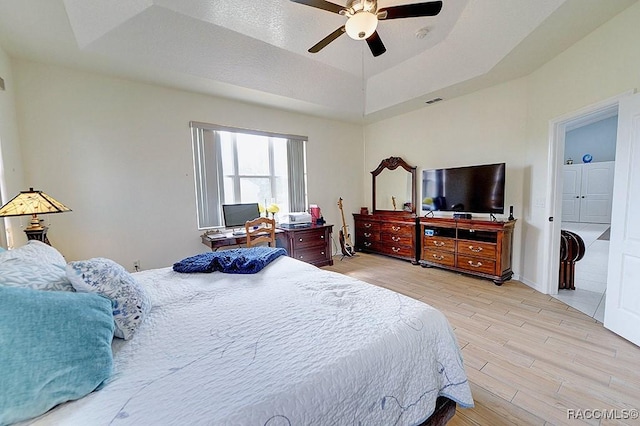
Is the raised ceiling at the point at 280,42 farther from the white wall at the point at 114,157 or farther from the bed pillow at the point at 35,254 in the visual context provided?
the bed pillow at the point at 35,254

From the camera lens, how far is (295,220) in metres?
4.12

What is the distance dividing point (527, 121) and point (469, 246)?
1801 mm

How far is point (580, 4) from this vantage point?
2.04 m

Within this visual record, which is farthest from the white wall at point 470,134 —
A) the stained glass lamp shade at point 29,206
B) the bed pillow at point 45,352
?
the stained glass lamp shade at point 29,206

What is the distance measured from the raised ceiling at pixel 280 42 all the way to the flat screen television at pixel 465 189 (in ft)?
3.87

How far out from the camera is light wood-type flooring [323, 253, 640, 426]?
147 centimetres

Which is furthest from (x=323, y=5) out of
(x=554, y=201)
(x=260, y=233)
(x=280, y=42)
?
(x=554, y=201)

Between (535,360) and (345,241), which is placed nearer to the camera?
(535,360)

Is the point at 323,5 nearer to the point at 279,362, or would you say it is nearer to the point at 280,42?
the point at 280,42

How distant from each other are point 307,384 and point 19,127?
3.73m

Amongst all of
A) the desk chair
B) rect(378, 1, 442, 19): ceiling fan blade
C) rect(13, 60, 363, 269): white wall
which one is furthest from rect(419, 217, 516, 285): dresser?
rect(13, 60, 363, 269): white wall

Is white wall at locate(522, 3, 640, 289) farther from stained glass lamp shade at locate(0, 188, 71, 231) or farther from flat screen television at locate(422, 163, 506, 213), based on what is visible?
stained glass lamp shade at locate(0, 188, 71, 231)

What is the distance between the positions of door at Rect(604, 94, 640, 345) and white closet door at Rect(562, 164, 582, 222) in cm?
623

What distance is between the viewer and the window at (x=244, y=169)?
3.60 metres
